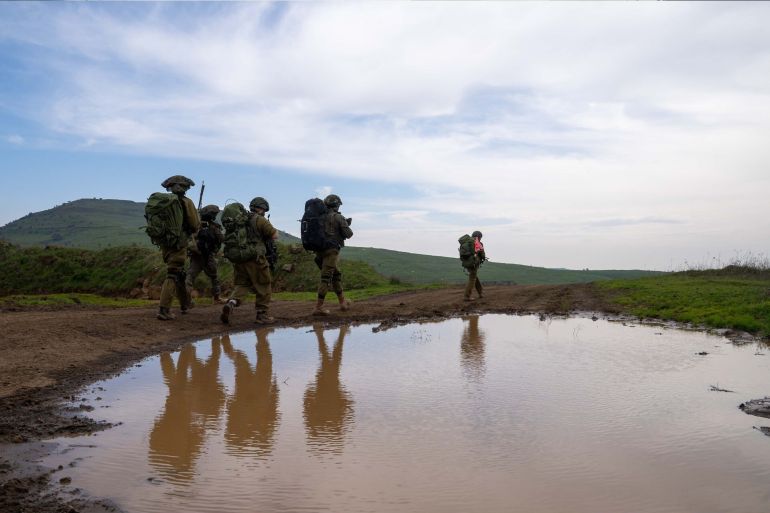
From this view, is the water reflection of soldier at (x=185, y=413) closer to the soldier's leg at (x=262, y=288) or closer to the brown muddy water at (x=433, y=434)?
the brown muddy water at (x=433, y=434)

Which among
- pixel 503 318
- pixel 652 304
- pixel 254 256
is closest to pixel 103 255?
pixel 254 256

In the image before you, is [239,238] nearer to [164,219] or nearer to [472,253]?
[164,219]

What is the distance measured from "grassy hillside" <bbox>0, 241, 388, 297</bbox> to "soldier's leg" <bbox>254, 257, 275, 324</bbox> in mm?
10568

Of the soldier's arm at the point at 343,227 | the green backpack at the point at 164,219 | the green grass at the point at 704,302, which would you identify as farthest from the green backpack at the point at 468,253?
the green backpack at the point at 164,219

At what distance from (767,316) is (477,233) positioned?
7675 millimetres

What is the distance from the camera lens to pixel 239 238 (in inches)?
461

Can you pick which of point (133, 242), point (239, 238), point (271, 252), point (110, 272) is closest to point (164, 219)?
point (239, 238)

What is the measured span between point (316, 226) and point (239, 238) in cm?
193

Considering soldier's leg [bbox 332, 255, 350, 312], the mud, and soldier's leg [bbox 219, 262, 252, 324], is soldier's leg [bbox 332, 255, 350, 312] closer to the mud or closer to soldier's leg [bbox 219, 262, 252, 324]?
the mud

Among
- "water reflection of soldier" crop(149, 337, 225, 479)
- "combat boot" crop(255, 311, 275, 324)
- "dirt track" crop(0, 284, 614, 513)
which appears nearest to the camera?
"dirt track" crop(0, 284, 614, 513)

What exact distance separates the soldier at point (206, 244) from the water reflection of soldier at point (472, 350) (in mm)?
6807

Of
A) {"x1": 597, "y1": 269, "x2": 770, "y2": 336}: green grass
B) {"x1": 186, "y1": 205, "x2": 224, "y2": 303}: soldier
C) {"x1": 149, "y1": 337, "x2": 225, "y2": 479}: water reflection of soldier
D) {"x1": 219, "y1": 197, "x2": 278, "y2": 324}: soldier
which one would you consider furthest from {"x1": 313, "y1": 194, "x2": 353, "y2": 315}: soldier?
{"x1": 597, "y1": 269, "x2": 770, "y2": 336}: green grass

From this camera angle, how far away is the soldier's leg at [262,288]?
12016 mm

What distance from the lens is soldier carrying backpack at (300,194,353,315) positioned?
13.1 metres
